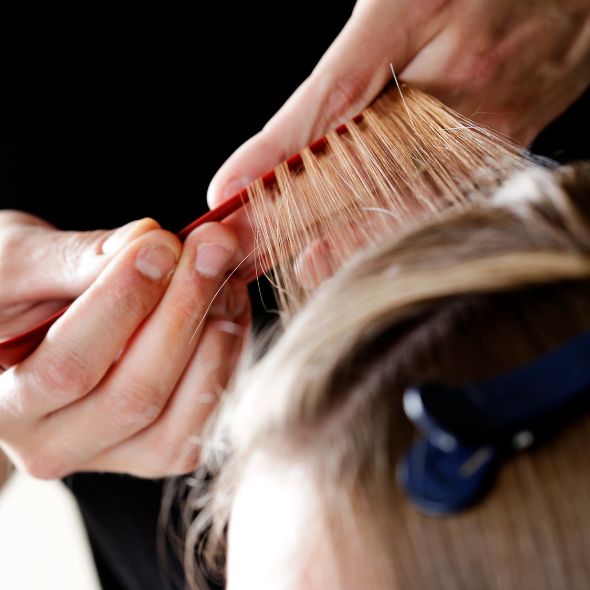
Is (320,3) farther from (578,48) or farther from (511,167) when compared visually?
(511,167)

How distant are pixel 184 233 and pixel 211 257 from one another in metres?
0.06

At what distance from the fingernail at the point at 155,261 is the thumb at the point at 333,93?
145 millimetres

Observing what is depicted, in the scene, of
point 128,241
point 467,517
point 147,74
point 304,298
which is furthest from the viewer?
point 147,74

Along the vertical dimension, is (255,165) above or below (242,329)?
above

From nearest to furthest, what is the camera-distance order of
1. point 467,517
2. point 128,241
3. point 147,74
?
point 467,517 → point 128,241 → point 147,74

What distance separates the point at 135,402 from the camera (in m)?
0.79

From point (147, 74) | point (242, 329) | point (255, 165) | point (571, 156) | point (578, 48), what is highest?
point (147, 74)

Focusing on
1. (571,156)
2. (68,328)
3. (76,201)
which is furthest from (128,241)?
(571,156)

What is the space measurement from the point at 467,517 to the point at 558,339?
144 millimetres

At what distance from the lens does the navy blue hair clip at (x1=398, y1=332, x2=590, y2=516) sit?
0.43 m

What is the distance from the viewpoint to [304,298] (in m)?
0.70

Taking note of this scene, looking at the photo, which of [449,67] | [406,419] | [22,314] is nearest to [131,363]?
[22,314]

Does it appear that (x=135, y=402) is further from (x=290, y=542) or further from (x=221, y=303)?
(x=290, y=542)

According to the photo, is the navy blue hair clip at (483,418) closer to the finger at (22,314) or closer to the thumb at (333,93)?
the thumb at (333,93)
